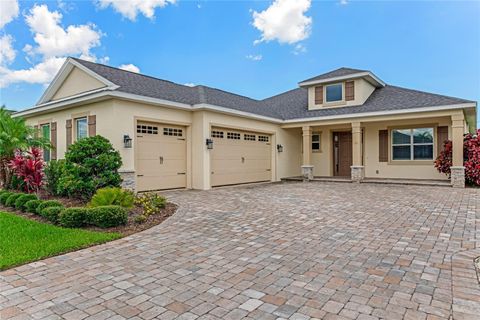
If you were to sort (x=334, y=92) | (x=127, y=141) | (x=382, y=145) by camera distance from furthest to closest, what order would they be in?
(x=334, y=92)
(x=382, y=145)
(x=127, y=141)

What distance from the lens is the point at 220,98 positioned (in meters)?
14.1

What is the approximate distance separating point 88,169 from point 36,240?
3.41m

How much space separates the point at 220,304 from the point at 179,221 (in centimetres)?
370

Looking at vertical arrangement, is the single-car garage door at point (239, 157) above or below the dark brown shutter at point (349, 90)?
below

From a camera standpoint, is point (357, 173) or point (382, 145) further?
point (382, 145)

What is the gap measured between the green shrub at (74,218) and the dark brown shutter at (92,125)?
5.13 metres

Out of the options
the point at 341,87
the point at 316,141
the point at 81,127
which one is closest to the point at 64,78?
the point at 81,127

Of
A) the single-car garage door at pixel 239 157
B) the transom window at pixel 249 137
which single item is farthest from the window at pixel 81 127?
the transom window at pixel 249 137

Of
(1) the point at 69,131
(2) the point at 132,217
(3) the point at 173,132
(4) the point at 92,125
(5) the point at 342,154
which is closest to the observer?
(2) the point at 132,217

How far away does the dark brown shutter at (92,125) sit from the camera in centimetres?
1047

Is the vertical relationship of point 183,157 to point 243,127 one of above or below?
below

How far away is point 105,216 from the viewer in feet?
19.2

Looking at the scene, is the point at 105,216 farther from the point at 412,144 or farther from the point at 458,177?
the point at 412,144

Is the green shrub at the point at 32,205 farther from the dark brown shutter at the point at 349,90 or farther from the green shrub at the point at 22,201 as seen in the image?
the dark brown shutter at the point at 349,90
